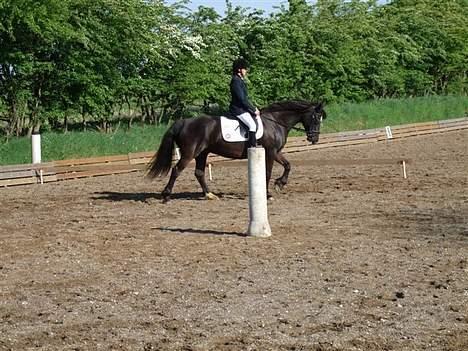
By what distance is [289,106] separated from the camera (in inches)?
679

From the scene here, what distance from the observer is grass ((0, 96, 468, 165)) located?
2336cm

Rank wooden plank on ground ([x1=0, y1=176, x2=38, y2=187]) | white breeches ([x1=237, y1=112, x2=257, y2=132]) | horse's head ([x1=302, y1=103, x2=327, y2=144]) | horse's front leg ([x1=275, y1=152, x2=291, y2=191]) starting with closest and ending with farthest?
white breeches ([x1=237, y1=112, x2=257, y2=132]), horse's front leg ([x1=275, y1=152, x2=291, y2=191]), horse's head ([x1=302, y1=103, x2=327, y2=144]), wooden plank on ground ([x1=0, y1=176, x2=38, y2=187])

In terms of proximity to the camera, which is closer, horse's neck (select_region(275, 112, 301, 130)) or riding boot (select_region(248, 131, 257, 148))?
riding boot (select_region(248, 131, 257, 148))

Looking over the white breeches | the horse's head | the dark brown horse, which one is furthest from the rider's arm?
the horse's head

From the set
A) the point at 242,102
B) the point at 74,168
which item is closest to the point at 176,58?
the point at 74,168

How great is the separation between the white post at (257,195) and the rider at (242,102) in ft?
13.2

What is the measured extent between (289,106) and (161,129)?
11.0m

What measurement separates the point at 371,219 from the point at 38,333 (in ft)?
23.4

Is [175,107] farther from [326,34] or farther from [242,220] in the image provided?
[242,220]

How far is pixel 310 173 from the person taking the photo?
21.2 m

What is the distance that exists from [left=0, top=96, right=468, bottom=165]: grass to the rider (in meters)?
8.28

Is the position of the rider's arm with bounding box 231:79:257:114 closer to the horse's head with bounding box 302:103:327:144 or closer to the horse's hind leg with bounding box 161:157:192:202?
the horse's hind leg with bounding box 161:157:192:202

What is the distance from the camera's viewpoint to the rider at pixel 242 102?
15953 millimetres

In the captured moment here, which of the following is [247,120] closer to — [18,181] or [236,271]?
[236,271]
